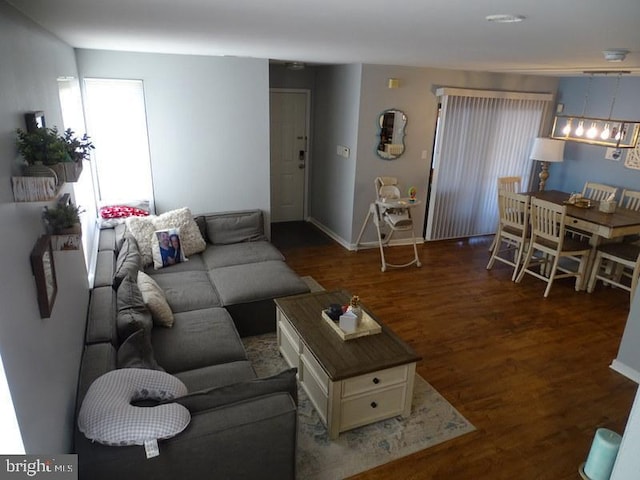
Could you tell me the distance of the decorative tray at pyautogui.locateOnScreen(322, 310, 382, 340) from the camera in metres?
2.75

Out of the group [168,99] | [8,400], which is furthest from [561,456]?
[168,99]

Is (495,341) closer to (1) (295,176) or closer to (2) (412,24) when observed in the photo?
(2) (412,24)

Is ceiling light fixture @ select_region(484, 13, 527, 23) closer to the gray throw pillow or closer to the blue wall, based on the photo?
the gray throw pillow

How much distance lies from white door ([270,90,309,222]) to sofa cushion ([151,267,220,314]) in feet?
9.87

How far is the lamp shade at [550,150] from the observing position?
5.62 metres

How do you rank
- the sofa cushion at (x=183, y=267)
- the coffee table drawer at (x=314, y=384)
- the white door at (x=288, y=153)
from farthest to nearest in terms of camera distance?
the white door at (x=288, y=153), the sofa cushion at (x=183, y=267), the coffee table drawer at (x=314, y=384)

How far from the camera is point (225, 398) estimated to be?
6.41ft

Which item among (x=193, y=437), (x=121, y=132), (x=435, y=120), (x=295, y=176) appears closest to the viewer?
(x=193, y=437)

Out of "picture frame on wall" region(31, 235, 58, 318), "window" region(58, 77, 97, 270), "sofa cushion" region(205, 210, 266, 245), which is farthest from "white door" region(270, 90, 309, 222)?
"picture frame on wall" region(31, 235, 58, 318)

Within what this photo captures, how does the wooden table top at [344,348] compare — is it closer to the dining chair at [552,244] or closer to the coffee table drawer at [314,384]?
the coffee table drawer at [314,384]

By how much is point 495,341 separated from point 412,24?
2.77 m

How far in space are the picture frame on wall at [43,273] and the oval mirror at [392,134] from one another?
435 cm

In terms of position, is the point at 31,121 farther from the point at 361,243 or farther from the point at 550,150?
the point at 550,150

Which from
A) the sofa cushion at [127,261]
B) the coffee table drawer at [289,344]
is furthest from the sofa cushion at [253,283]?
the sofa cushion at [127,261]
